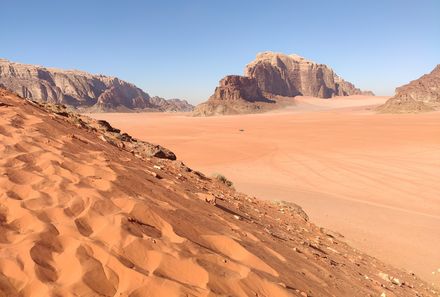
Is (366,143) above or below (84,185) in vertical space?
below

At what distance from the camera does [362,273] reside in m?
4.87

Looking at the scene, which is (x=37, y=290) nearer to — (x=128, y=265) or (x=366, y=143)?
(x=128, y=265)

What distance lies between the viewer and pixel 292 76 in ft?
493

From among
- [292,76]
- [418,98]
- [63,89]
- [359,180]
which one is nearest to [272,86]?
[292,76]

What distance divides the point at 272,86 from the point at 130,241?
13388 centimetres

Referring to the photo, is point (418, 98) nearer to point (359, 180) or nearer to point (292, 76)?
point (359, 180)

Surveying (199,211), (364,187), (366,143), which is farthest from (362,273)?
(366,143)

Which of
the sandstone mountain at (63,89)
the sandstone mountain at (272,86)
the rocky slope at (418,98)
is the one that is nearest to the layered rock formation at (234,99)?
the sandstone mountain at (272,86)

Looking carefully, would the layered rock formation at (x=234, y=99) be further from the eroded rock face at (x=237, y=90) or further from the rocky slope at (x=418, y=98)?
the rocky slope at (x=418, y=98)

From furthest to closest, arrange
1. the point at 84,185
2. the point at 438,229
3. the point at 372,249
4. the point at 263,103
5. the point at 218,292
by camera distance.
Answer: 1. the point at 263,103
2. the point at 438,229
3. the point at 372,249
4. the point at 84,185
5. the point at 218,292

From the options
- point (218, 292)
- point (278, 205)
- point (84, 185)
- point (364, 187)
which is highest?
point (84, 185)

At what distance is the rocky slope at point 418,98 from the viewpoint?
224 feet

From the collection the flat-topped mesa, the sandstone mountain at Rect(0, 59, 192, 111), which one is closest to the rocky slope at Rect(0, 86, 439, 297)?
the flat-topped mesa

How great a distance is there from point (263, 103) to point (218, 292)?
10518 cm
